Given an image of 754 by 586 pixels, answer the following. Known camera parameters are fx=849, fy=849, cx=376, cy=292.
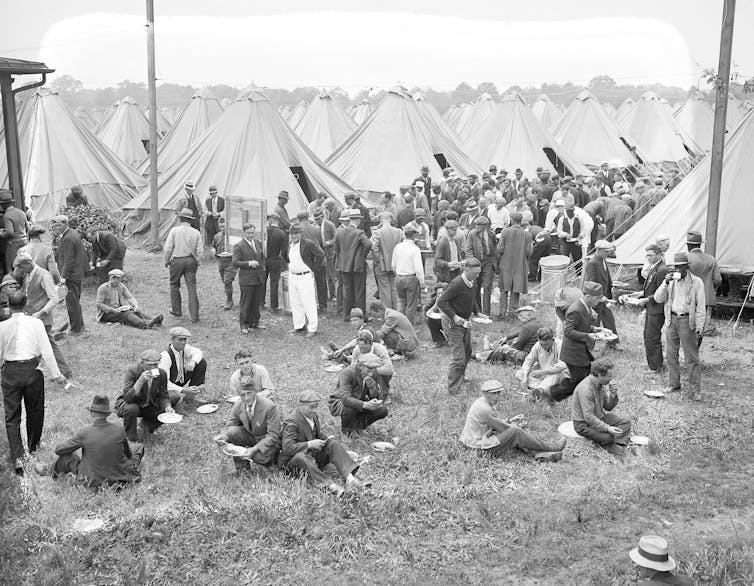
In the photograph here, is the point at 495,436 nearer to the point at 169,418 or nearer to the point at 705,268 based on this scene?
the point at 169,418

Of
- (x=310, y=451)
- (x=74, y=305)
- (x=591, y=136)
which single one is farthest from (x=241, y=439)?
(x=591, y=136)

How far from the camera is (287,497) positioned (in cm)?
728

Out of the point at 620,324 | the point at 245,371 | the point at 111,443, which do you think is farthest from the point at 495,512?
the point at 620,324

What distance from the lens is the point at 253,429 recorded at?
7969 mm

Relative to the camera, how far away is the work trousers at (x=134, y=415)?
848 cm

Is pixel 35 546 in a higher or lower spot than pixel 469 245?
lower

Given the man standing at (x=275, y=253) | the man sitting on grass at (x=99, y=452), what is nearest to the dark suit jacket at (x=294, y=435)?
the man sitting on grass at (x=99, y=452)

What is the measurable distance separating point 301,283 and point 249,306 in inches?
34.1

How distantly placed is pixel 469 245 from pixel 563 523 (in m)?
6.66

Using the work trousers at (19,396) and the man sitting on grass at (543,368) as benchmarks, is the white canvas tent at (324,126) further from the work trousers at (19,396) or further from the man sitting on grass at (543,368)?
the work trousers at (19,396)

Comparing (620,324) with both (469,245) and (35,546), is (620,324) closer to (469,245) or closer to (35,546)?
(469,245)

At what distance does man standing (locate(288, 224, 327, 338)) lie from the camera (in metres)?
12.6

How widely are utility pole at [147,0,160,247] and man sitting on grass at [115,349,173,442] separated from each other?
1032cm

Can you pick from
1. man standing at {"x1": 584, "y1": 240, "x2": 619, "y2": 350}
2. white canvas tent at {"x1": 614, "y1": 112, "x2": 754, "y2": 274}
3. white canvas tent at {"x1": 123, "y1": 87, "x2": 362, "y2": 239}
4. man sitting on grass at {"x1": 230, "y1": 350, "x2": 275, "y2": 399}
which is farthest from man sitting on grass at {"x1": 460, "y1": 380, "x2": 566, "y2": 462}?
white canvas tent at {"x1": 123, "y1": 87, "x2": 362, "y2": 239}
